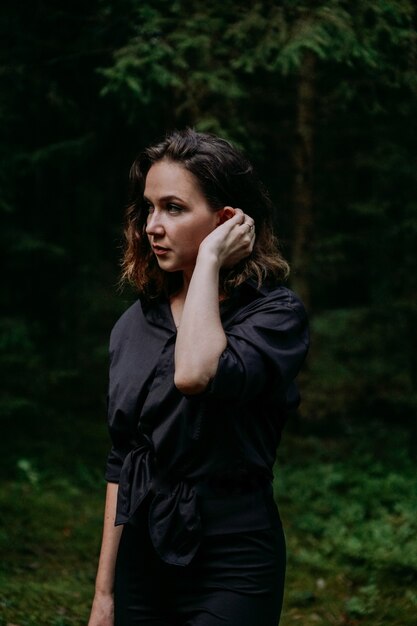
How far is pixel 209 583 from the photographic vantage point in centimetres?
227

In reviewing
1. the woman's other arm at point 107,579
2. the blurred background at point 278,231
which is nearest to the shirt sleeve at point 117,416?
the woman's other arm at point 107,579

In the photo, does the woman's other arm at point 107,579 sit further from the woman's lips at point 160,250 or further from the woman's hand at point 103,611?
the woman's lips at point 160,250

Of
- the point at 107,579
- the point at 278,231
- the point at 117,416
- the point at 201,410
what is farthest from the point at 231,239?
the point at 278,231

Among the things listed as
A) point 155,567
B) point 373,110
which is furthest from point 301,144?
point 155,567

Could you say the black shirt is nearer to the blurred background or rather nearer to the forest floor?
the blurred background

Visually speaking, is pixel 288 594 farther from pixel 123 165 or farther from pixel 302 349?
pixel 123 165

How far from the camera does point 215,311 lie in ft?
7.50

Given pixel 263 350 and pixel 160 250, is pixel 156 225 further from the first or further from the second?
pixel 263 350

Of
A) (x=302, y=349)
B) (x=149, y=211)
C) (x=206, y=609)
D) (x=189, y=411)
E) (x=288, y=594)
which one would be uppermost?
(x=149, y=211)

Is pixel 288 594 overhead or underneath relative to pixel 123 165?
underneath

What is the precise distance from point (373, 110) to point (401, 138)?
189 cm

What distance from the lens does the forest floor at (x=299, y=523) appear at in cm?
509

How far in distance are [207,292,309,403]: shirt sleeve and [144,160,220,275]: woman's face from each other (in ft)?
0.95

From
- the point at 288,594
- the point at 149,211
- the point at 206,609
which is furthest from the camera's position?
the point at 288,594
